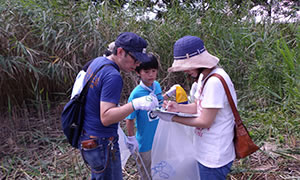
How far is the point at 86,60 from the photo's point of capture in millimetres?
3221

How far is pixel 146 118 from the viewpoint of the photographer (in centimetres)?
179

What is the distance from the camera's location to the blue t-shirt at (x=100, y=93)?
1.20 metres

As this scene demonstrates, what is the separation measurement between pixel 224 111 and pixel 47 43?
8.19 feet

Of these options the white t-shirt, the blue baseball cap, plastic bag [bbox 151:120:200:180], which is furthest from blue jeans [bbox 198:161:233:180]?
the blue baseball cap

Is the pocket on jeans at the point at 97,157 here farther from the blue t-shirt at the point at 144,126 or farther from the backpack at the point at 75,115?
the blue t-shirt at the point at 144,126

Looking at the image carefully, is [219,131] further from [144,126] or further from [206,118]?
[144,126]

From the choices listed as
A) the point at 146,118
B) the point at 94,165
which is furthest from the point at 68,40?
the point at 94,165

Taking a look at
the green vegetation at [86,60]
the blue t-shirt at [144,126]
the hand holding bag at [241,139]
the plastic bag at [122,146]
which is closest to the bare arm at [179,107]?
the hand holding bag at [241,139]

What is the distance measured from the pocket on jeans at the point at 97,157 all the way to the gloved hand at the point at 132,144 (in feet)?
1.36

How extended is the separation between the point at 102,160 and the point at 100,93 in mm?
391

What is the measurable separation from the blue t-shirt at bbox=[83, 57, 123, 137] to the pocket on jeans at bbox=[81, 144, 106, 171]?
9 centimetres

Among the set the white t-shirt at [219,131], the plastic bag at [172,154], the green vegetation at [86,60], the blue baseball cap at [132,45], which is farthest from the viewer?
the green vegetation at [86,60]

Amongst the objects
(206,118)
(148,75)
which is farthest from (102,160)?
(148,75)

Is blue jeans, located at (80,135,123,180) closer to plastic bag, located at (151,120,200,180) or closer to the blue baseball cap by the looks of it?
plastic bag, located at (151,120,200,180)
